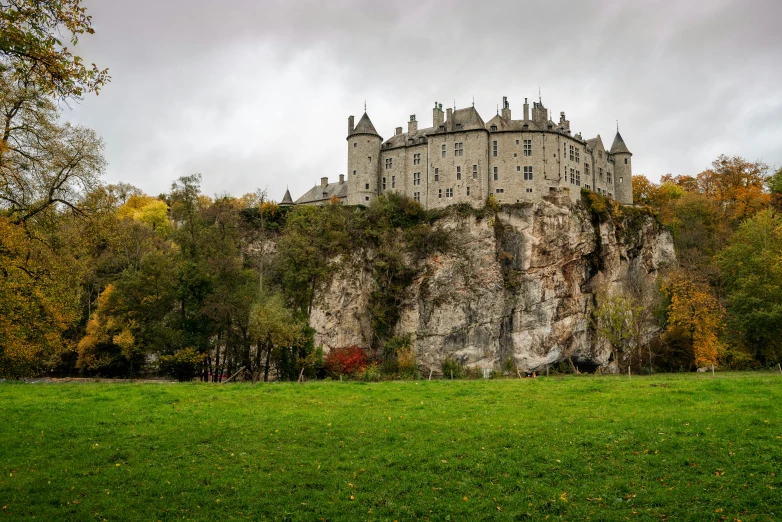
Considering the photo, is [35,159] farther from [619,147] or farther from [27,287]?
[619,147]

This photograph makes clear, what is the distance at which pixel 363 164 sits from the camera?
222 feet

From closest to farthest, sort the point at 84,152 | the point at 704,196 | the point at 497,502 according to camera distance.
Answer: the point at 497,502 < the point at 84,152 < the point at 704,196

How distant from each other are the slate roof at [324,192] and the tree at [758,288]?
1564 inches

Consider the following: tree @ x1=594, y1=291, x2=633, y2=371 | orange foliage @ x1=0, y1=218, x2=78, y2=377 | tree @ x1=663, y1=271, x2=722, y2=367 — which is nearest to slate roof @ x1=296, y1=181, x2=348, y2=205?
tree @ x1=594, y1=291, x2=633, y2=371

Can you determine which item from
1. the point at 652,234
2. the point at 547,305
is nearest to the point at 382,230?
the point at 547,305

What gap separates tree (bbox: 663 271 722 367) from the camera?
153ft

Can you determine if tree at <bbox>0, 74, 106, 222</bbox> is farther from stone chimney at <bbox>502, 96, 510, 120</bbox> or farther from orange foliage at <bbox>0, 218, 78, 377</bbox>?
stone chimney at <bbox>502, 96, 510, 120</bbox>

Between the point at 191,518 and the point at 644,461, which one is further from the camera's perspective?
the point at 644,461

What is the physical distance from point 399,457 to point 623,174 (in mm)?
61513

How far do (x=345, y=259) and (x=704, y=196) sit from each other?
41429 millimetres

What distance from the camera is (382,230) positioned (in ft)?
200

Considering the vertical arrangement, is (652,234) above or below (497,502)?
above

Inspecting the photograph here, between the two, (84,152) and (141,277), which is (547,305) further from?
(84,152)

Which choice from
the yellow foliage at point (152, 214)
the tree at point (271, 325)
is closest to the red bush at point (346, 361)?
the tree at point (271, 325)
